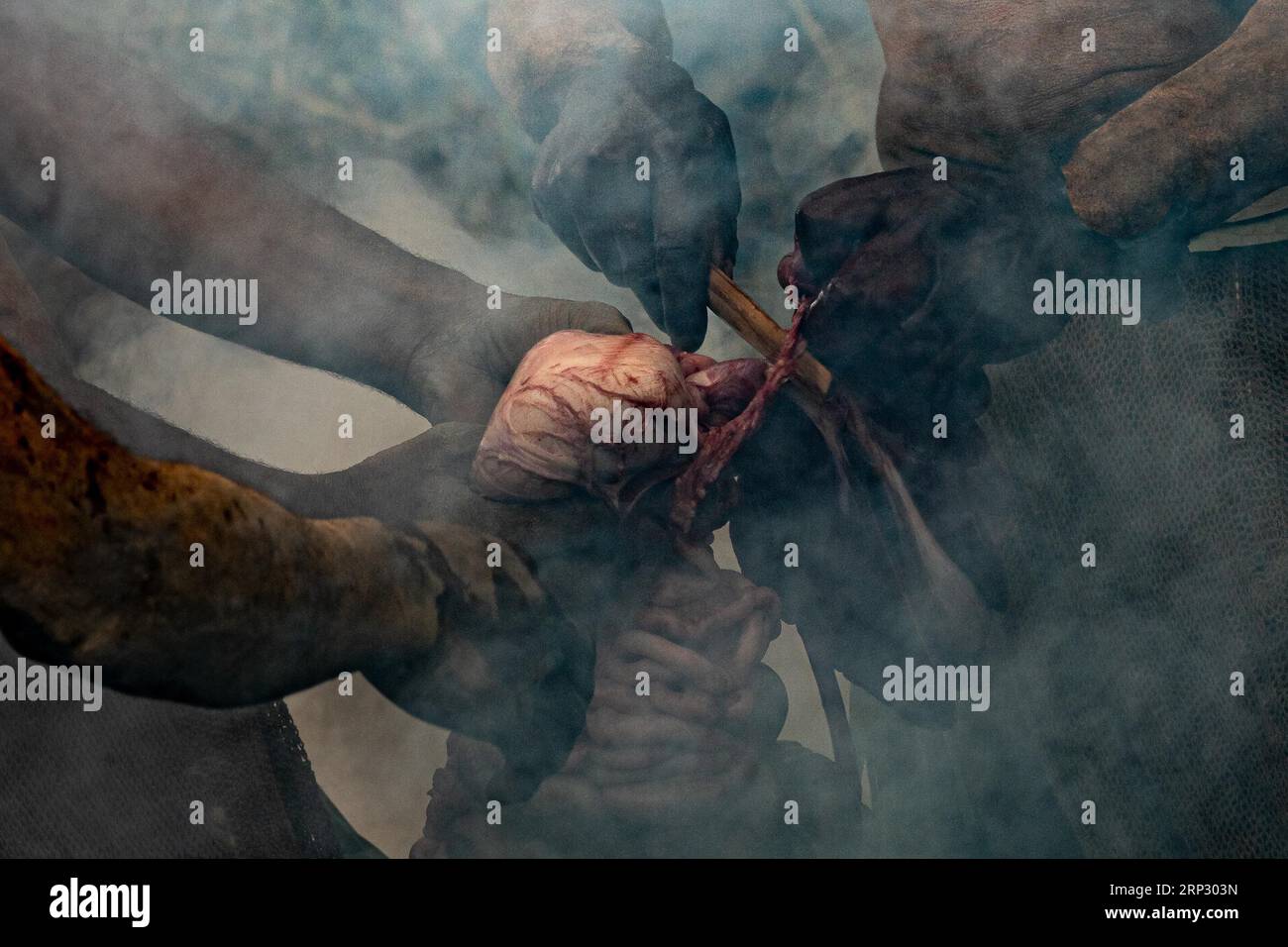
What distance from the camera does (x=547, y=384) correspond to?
28.6 inches

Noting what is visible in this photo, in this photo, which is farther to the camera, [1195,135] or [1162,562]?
[1162,562]

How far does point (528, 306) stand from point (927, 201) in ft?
1.06

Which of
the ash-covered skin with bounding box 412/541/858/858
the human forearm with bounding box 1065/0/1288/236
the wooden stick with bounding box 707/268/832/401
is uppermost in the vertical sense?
the human forearm with bounding box 1065/0/1288/236

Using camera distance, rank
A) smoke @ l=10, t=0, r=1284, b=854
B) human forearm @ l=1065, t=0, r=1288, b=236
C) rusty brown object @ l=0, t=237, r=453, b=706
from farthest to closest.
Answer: smoke @ l=10, t=0, r=1284, b=854 → human forearm @ l=1065, t=0, r=1288, b=236 → rusty brown object @ l=0, t=237, r=453, b=706

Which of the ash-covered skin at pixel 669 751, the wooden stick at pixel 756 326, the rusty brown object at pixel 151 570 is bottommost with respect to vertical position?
the ash-covered skin at pixel 669 751

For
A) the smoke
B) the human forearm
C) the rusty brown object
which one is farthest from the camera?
the smoke

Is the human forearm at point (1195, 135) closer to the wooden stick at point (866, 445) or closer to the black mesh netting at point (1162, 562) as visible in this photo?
the black mesh netting at point (1162, 562)

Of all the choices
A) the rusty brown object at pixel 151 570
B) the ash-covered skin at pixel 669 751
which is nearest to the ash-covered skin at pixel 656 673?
the ash-covered skin at pixel 669 751

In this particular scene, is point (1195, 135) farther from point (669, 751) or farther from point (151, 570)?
point (151, 570)

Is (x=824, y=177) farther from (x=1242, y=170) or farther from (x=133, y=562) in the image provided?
(x=133, y=562)

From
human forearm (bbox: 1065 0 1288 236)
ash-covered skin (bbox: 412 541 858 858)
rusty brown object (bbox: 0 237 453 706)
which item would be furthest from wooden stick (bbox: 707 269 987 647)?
rusty brown object (bbox: 0 237 453 706)

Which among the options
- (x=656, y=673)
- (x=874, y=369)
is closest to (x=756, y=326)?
(x=874, y=369)

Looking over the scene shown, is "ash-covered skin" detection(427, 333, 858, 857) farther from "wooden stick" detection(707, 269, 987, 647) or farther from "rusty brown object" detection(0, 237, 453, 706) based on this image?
"rusty brown object" detection(0, 237, 453, 706)

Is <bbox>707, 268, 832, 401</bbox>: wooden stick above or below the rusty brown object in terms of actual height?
above
